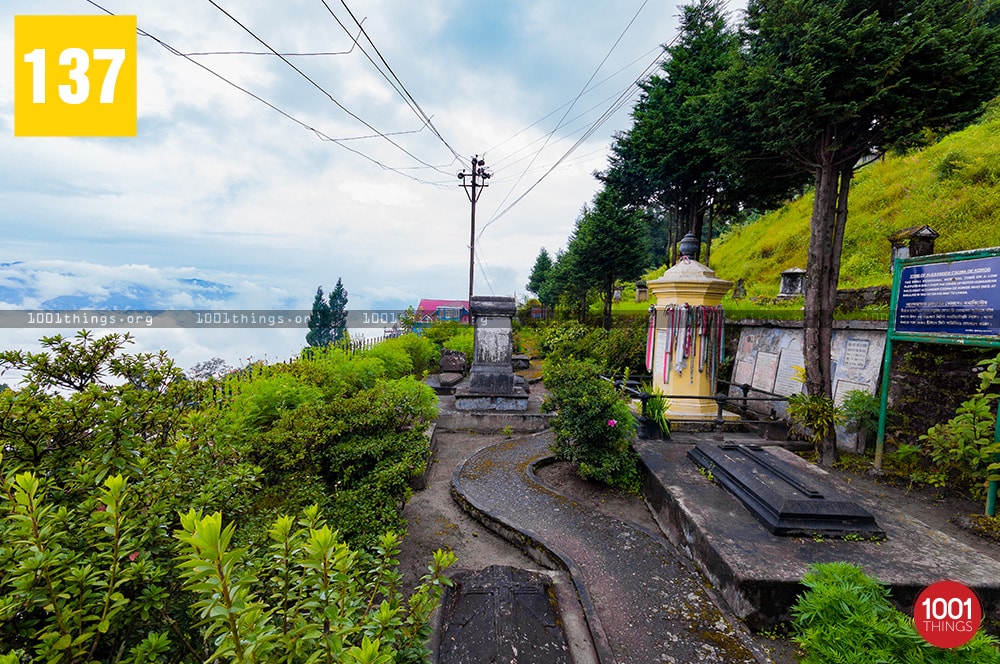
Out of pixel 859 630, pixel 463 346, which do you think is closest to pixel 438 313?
pixel 463 346

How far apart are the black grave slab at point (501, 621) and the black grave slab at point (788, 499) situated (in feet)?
7.14

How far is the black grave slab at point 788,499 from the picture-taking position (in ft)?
11.3

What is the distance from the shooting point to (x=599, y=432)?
17.4 ft

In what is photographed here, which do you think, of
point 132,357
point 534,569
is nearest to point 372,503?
point 534,569

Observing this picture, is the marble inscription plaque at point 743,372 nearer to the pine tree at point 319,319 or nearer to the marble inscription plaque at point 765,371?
the marble inscription plaque at point 765,371

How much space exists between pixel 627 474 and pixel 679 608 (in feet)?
7.60

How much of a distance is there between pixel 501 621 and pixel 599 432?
2956 millimetres

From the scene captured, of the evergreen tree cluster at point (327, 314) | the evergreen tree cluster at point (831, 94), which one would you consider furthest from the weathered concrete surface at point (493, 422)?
the evergreen tree cluster at point (327, 314)

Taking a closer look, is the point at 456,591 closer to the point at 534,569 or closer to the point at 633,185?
the point at 534,569

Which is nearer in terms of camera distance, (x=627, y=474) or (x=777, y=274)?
(x=627, y=474)

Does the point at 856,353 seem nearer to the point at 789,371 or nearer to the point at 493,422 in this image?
the point at 789,371

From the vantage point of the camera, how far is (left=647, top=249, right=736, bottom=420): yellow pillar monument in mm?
7371

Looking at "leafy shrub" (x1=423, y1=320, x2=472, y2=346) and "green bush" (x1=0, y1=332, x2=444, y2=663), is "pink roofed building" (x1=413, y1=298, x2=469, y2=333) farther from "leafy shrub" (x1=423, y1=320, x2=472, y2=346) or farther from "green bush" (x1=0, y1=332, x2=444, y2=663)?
"green bush" (x1=0, y1=332, x2=444, y2=663)

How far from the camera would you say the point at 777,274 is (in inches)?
705
